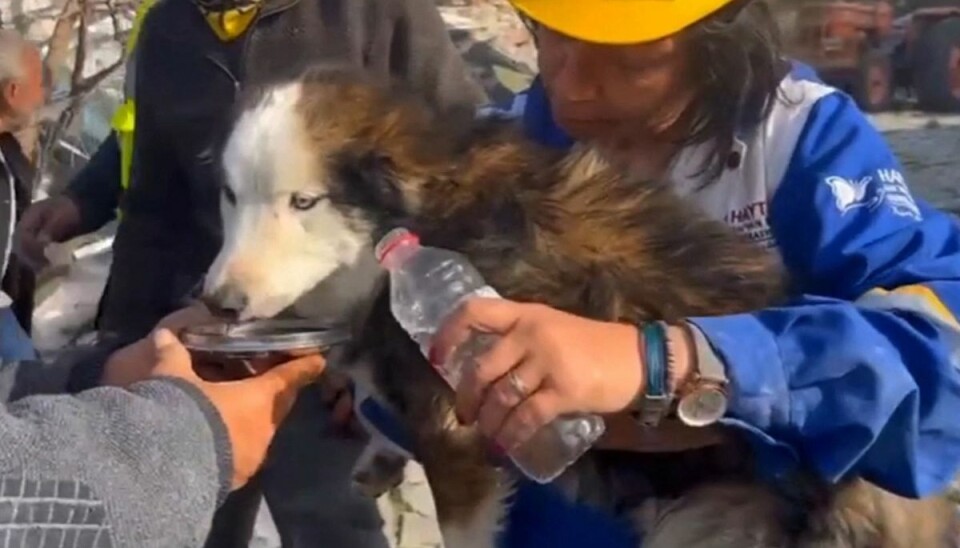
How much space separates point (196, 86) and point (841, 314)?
1.65 meters

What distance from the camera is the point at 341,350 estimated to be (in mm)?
1812

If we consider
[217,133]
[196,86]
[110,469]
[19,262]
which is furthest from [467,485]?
[19,262]

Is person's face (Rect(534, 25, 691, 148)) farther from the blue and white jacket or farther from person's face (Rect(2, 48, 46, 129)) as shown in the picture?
person's face (Rect(2, 48, 46, 129))

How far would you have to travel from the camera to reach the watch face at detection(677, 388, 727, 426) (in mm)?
1350

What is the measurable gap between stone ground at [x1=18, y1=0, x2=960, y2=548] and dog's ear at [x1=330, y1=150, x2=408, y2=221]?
3.65 feet

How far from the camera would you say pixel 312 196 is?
1.84 meters

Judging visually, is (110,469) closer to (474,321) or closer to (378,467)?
(474,321)

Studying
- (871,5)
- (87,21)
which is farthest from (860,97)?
(87,21)

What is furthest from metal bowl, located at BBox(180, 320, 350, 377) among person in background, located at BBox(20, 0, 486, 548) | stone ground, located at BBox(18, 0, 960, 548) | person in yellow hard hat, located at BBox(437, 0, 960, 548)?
stone ground, located at BBox(18, 0, 960, 548)

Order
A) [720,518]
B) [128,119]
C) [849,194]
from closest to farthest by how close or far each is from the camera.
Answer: [849,194]
[720,518]
[128,119]

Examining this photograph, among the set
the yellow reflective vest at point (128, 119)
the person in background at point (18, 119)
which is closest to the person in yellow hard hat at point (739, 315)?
the yellow reflective vest at point (128, 119)

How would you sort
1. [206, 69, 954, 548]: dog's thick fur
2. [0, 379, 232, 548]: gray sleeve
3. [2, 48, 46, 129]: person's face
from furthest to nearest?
[2, 48, 46, 129]: person's face, [206, 69, 954, 548]: dog's thick fur, [0, 379, 232, 548]: gray sleeve

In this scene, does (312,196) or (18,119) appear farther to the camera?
(18,119)

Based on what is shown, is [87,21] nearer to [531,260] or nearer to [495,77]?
[495,77]
